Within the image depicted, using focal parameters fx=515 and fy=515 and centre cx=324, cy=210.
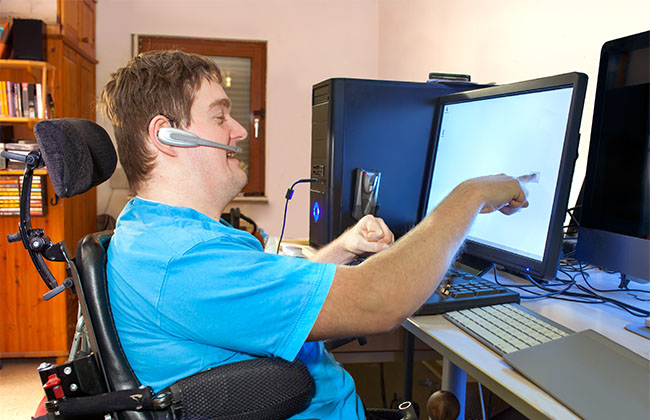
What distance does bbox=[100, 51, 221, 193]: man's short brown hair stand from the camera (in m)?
0.91

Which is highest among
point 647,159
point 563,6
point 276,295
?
point 563,6

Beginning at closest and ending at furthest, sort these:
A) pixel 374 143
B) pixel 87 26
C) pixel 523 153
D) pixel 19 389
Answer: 1. pixel 523 153
2. pixel 374 143
3. pixel 19 389
4. pixel 87 26

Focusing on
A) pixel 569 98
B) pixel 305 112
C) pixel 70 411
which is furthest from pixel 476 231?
pixel 305 112

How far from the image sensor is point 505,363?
2.57 ft

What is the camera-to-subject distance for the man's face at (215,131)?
3.02 feet

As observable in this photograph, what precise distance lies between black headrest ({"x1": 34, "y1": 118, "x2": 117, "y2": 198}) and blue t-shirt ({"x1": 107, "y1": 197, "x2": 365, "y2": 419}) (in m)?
0.11

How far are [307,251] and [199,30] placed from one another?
289cm

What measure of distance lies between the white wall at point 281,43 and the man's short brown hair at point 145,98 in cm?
314

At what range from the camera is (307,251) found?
1645mm

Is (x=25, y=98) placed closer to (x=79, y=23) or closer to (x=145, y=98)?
(x=79, y=23)

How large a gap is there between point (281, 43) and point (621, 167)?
3368mm

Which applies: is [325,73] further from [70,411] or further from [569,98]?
[70,411]

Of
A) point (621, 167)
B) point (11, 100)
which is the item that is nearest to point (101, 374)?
point (621, 167)

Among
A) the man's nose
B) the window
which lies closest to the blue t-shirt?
the man's nose
